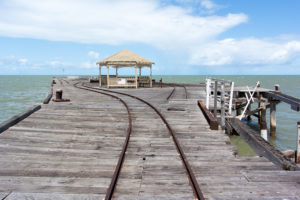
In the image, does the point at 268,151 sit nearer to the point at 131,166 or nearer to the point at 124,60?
the point at 131,166

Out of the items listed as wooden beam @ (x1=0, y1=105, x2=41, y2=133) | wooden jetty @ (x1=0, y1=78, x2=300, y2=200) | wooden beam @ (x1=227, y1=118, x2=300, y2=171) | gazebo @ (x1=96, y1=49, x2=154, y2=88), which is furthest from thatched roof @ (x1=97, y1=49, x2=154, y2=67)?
wooden beam @ (x1=227, y1=118, x2=300, y2=171)

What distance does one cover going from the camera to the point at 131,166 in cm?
446

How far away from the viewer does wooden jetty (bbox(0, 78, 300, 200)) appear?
3.52 metres

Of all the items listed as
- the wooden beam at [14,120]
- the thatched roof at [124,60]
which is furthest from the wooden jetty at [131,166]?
the thatched roof at [124,60]

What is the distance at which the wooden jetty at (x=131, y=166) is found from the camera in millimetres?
3523

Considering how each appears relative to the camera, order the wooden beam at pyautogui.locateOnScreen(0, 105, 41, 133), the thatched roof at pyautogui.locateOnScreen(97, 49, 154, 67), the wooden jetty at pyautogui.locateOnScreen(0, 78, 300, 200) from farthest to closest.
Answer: the thatched roof at pyautogui.locateOnScreen(97, 49, 154, 67), the wooden beam at pyautogui.locateOnScreen(0, 105, 41, 133), the wooden jetty at pyautogui.locateOnScreen(0, 78, 300, 200)

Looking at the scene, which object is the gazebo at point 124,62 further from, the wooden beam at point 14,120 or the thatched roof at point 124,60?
the wooden beam at point 14,120

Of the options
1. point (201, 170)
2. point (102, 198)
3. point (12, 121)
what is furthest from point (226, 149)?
point (12, 121)

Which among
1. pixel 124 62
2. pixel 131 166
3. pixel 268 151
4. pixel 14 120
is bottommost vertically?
pixel 131 166

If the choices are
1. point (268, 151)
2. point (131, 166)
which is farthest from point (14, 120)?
point (268, 151)

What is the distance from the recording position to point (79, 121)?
8211mm

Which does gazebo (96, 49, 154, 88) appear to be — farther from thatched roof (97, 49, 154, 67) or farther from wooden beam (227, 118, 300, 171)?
wooden beam (227, 118, 300, 171)

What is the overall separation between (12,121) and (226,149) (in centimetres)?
609

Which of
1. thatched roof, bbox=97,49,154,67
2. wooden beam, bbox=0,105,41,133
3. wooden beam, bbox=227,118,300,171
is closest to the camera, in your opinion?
wooden beam, bbox=227,118,300,171
